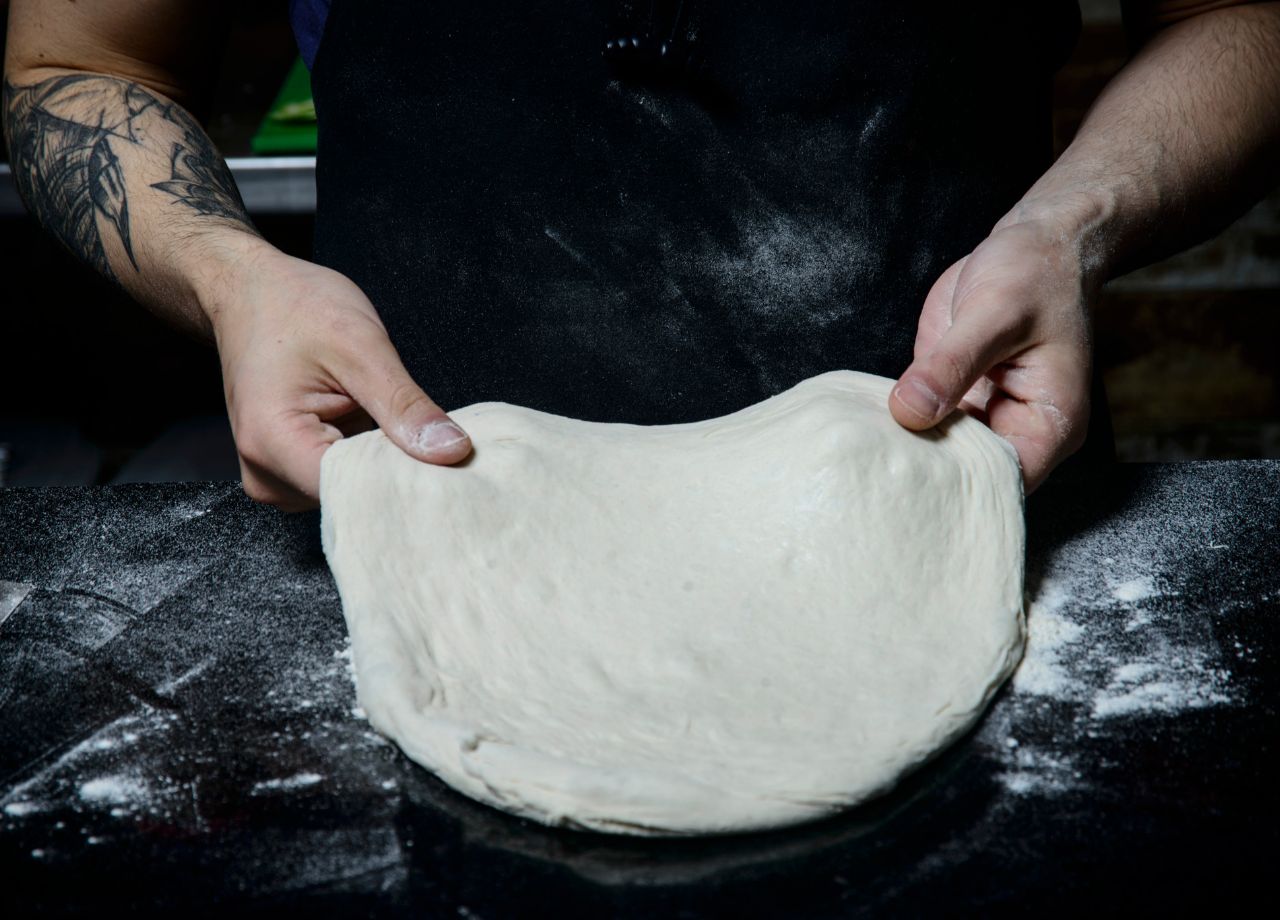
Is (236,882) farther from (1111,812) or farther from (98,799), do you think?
(1111,812)

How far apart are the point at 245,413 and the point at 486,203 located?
42cm

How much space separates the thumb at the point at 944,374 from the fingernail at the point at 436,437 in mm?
478

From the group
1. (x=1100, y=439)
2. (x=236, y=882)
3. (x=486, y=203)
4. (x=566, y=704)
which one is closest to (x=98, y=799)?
(x=236, y=882)

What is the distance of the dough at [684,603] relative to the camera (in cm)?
94

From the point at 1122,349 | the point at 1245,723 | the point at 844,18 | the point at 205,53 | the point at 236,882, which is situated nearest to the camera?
the point at 236,882

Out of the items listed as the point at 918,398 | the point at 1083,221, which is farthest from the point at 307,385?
the point at 1083,221

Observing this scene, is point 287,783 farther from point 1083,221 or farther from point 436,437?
point 1083,221

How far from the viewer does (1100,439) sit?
156 cm

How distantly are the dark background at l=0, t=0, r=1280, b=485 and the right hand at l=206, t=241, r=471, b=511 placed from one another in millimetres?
1637

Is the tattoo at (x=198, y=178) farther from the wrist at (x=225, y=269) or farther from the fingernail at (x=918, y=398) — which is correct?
the fingernail at (x=918, y=398)

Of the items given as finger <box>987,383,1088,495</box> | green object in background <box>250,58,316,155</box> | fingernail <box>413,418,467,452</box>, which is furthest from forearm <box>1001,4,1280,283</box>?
green object in background <box>250,58,316,155</box>

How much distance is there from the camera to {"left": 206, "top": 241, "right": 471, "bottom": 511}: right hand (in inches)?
46.1

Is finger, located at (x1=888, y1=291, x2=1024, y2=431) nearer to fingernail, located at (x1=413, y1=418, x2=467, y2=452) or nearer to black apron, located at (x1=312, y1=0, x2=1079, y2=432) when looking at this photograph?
black apron, located at (x1=312, y1=0, x2=1079, y2=432)

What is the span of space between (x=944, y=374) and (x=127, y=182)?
1.16m
